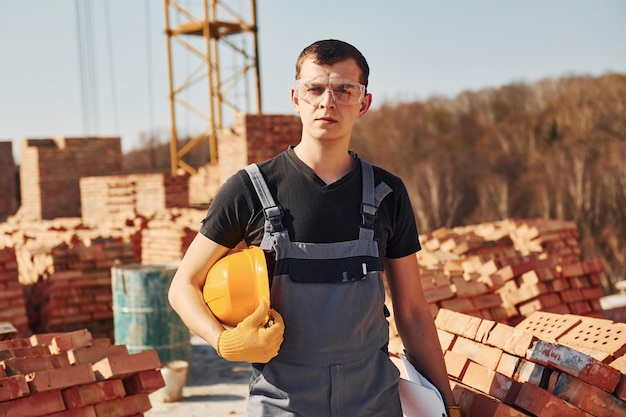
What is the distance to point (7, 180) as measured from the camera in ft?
69.4

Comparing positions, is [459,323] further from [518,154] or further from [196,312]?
[518,154]

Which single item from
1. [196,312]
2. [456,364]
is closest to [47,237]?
[456,364]

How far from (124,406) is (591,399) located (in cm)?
197

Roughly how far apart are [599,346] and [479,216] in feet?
112

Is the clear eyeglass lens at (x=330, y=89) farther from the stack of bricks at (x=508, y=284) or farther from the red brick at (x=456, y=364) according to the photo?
the stack of bricks at (x=508, y=284)

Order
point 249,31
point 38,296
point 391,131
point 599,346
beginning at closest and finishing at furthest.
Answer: point 599,346, point 38,296, point 249,31, point 391,131

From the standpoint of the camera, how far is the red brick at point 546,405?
256 centimetres

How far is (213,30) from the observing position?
19000 mm

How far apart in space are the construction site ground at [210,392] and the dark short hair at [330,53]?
3617 millimetres

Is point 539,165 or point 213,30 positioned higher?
point 213,30

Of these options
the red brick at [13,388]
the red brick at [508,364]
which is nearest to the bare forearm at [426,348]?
the red brick at [508,364]

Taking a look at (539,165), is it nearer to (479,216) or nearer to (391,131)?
(479,216)

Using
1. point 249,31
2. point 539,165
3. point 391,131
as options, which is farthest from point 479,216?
point 249,31

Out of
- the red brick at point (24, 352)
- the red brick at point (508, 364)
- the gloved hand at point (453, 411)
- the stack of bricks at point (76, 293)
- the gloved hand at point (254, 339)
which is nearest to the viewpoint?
the gloved hand at point (254, 339)
